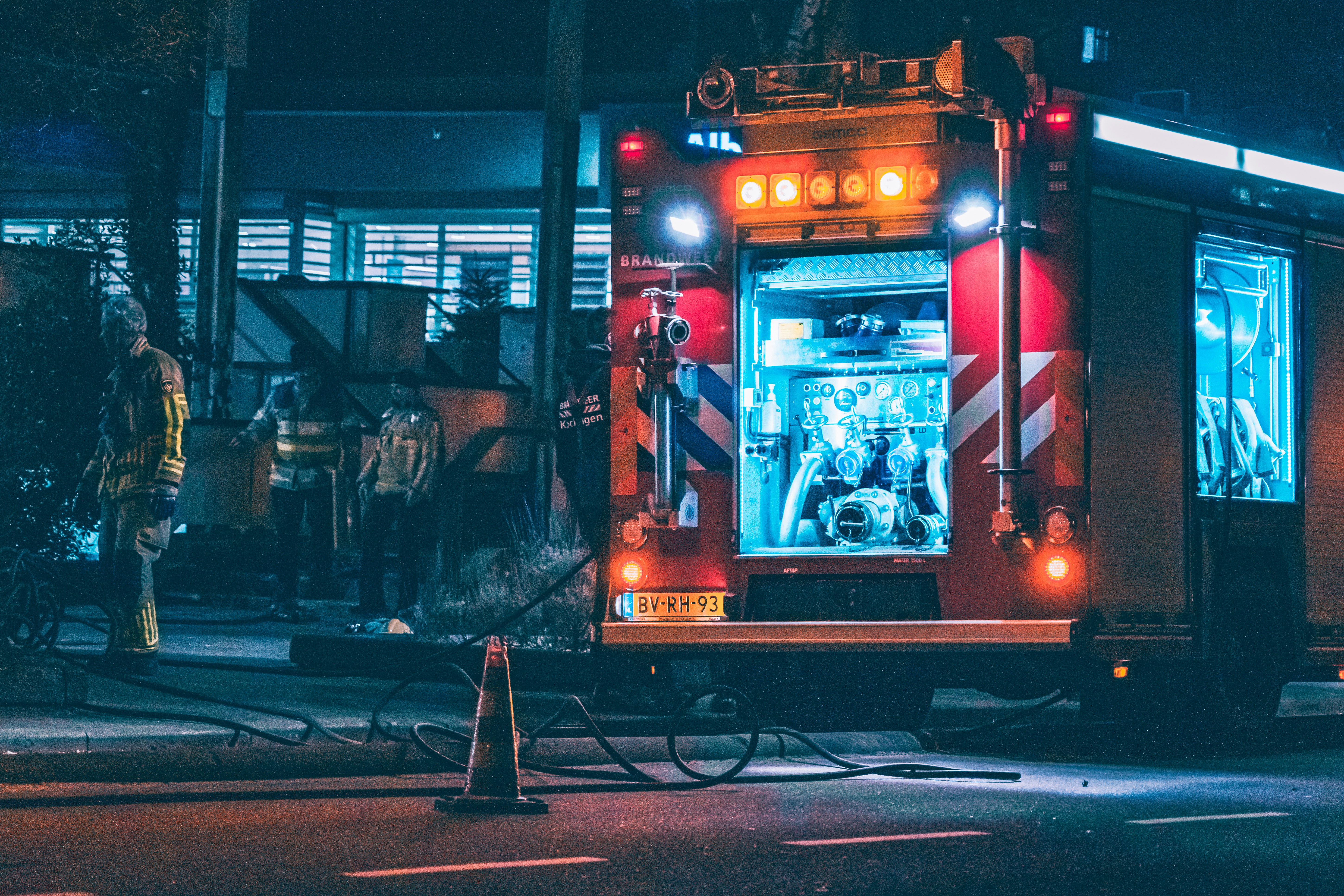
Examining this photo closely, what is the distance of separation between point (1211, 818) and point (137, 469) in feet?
19.1

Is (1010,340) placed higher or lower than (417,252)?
lower

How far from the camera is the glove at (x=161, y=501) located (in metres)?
10.6

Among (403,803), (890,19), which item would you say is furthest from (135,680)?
(890,19)

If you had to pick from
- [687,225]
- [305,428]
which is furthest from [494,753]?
[305,428]

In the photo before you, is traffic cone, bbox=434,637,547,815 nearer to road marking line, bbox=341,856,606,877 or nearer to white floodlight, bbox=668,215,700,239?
road marking line, bbox=341,856,606,877

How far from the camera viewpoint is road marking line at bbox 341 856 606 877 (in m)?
6.21

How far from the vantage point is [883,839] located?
7.16 meters

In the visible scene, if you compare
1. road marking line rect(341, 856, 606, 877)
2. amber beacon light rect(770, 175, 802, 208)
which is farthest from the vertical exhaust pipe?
road marking line rect(341, 856, 606, 877)

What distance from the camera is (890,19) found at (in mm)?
21562

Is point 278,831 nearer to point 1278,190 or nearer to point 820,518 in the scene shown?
point 820,518

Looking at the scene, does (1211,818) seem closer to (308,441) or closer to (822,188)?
(822,188)

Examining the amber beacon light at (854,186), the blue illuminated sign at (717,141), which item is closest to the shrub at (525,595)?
the blue illuminated sign at (717,141)

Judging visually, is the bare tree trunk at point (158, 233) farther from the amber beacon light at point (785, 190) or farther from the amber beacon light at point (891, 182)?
the amber beacon light at point (891, 182)

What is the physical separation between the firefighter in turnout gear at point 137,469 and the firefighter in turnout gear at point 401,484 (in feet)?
15.0
